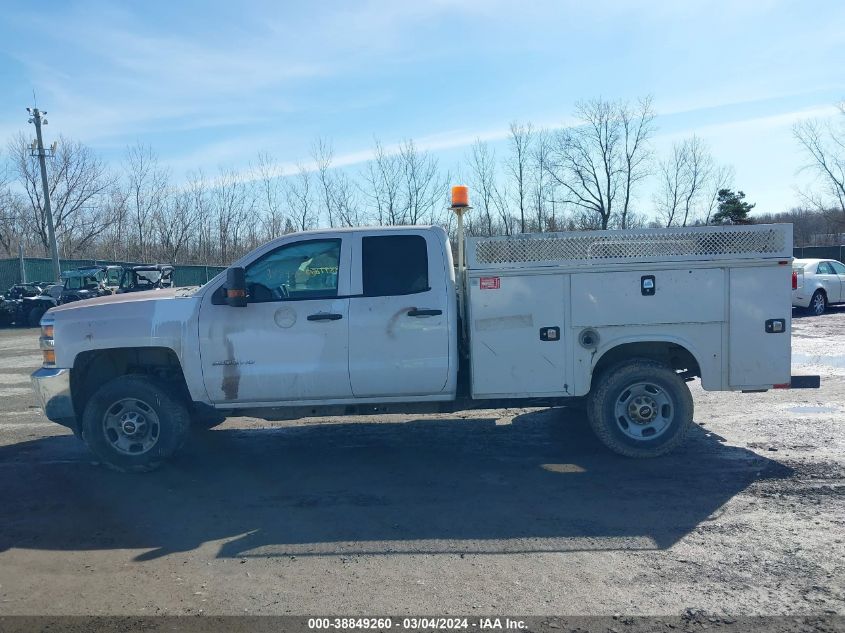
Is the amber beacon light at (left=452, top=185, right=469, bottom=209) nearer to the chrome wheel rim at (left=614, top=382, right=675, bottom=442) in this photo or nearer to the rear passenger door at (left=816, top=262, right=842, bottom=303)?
the chrome wheel rim at (left=614, top=382, right=675, bottom=442)

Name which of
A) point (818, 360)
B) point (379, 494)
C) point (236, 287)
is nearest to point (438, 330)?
point (379, 494)

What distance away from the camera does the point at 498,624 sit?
12.6 ft

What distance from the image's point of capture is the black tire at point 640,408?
669 cm

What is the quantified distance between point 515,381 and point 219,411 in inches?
114

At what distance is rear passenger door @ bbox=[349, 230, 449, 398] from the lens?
258 inches

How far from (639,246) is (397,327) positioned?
2.36 m

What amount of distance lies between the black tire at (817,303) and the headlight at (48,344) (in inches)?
786

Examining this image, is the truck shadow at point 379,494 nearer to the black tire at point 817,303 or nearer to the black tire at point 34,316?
the black tire at point 817,303

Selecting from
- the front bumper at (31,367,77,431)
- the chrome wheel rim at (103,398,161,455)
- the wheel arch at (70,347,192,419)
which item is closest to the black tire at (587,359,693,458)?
the wheel arch at (70,347,192,419)

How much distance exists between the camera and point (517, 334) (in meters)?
6.65

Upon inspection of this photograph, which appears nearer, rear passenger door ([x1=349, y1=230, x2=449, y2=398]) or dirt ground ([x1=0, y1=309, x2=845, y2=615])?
dirt ground ([x1=0, y1=309, x2=845, y2=615])

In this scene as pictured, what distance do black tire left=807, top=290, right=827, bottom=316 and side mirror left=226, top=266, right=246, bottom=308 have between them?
18.9m

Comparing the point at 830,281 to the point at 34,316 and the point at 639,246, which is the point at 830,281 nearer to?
the point at 639,246

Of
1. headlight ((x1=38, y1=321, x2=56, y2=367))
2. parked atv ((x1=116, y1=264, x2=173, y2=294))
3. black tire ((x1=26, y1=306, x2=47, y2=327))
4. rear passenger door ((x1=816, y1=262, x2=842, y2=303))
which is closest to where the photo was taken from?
headlight ((x1=38, y1=321, x2=56, y2=367))
